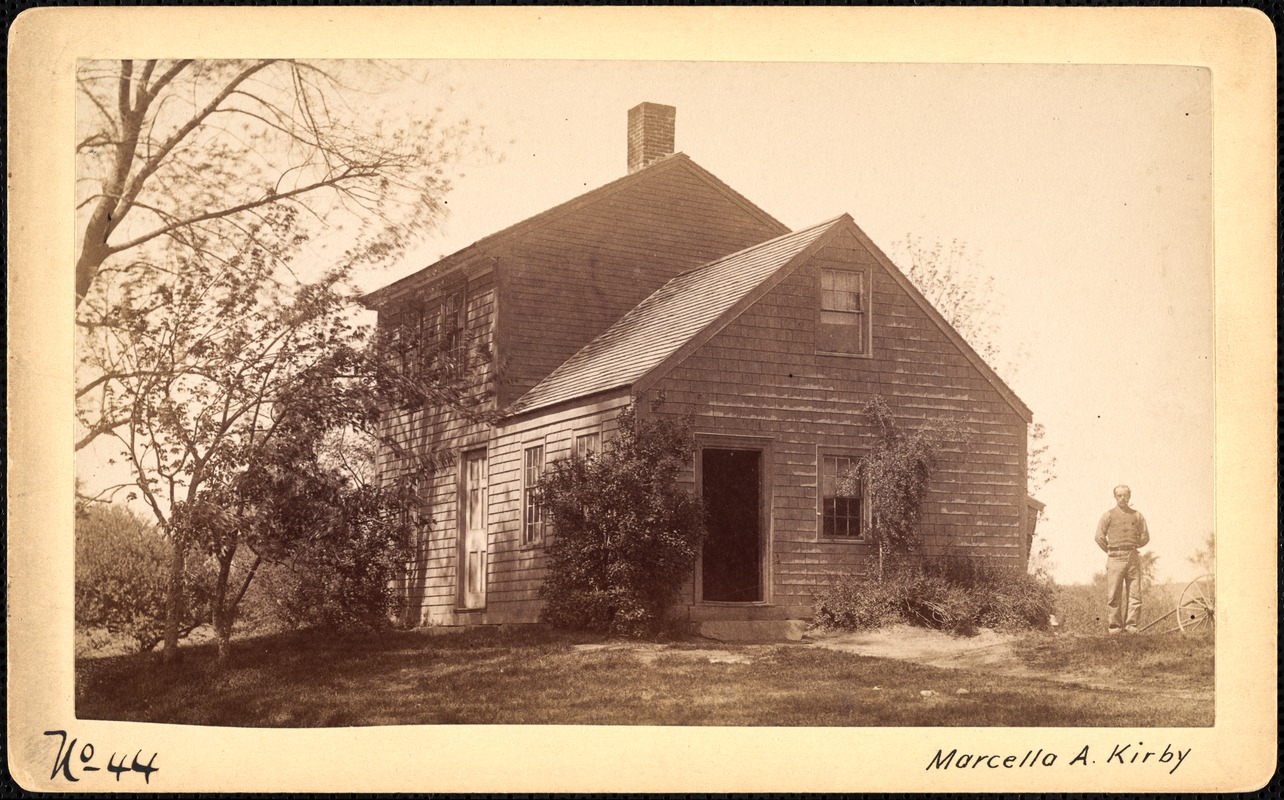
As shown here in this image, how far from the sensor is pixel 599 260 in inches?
666

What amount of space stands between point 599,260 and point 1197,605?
8.27 metres

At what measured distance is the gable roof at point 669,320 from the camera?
14977 millimetres

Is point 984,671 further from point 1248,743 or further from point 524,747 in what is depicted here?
point 524,747

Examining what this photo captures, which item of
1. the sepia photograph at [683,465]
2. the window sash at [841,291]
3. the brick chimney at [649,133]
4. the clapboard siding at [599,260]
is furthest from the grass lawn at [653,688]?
the clapboard siding at [599,260]

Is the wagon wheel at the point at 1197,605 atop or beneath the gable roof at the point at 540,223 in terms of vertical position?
beneath

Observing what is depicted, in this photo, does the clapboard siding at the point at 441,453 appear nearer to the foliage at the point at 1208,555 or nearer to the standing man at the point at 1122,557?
the standing man at the point at 1122,557

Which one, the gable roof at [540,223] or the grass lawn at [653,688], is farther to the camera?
the gable roof at [540,223]

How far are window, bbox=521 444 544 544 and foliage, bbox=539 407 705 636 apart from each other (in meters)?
0.53

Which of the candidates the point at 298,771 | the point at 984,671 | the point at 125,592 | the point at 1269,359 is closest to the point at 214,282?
the point at 125,592

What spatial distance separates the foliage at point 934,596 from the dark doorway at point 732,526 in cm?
78

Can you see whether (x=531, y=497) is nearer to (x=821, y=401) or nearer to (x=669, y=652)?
(x=669, y=652)

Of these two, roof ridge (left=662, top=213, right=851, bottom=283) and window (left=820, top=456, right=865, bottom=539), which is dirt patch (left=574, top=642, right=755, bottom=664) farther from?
roof ridge (left=662, top=213, right=851, bottom=283)

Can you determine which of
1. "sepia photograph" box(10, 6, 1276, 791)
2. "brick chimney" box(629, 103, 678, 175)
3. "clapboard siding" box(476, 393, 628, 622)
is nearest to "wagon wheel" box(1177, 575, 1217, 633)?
"sepia photograph" box(10, 6, 1276, 791)

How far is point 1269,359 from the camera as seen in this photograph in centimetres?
1097
